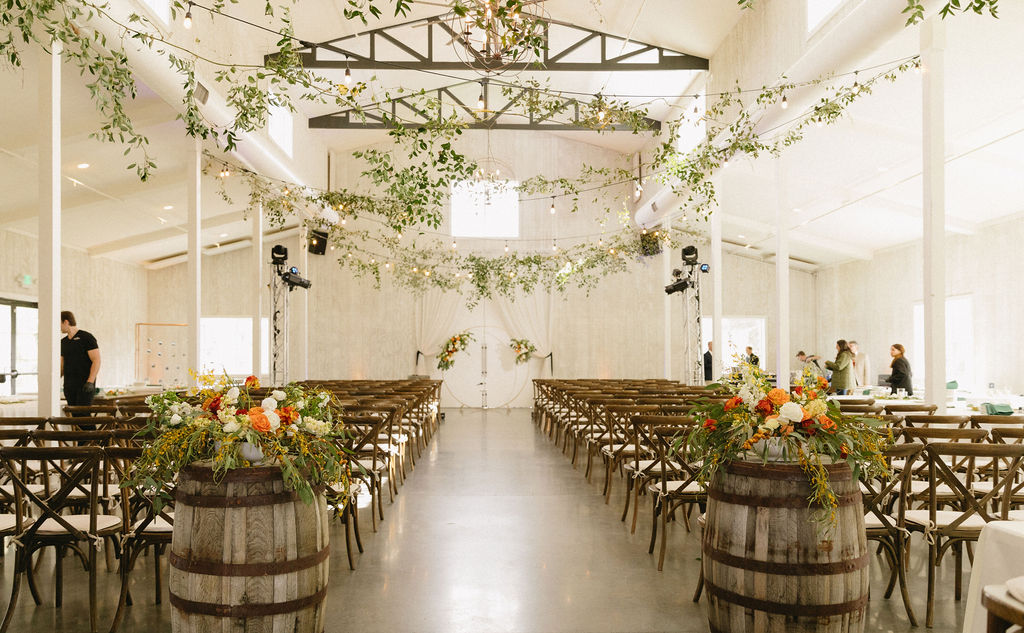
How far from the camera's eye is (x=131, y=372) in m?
14.9

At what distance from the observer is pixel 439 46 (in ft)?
41.5

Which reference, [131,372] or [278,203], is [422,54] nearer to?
[278,203]

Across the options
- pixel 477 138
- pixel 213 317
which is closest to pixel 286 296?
pixel 213 317

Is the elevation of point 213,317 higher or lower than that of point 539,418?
higher

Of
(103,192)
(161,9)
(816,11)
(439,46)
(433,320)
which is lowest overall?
(433,320)

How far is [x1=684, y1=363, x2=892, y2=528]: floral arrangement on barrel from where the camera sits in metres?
2.66

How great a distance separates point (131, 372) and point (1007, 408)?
1436cm

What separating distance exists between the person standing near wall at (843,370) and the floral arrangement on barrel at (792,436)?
7.35 m

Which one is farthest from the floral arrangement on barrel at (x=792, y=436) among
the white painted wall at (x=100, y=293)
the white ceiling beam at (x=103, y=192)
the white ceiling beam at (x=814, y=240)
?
the white ceiling beam at (x=814, y=240)

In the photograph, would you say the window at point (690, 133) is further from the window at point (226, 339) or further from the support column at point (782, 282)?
the window at point (226, 339)

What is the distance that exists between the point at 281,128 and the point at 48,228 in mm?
7707

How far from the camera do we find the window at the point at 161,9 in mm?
6685

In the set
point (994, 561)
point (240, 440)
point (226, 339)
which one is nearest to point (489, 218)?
point (226, 339)

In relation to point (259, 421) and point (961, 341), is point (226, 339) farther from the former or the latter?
point (259, 421)
